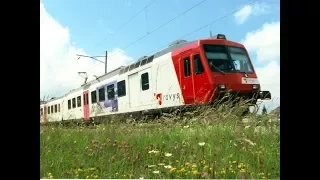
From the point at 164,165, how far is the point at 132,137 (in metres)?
0.48

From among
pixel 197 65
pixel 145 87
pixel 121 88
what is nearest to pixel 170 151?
pixel 145 87

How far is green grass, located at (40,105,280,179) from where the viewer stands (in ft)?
7.15

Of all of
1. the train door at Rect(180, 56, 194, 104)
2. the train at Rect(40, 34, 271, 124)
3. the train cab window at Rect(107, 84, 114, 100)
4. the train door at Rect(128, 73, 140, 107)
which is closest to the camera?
the train at Rect(40, 34, 271, 124)

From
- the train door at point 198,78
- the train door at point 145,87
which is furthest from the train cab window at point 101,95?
the train door at point 198,78

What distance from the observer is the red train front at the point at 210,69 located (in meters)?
3.55

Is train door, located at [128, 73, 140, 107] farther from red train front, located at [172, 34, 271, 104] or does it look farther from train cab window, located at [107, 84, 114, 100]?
red train front, located at [172, 34, 271, 104]

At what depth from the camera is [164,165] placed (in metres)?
2.26

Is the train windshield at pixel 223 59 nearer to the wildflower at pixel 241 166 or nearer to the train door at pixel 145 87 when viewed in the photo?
the train door at pixel 145 87

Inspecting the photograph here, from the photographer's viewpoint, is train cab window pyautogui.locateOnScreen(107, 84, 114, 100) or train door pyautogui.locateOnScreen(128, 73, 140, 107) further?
train cab window pyautogui.locateOnScreen(107, 84, 114, 100)

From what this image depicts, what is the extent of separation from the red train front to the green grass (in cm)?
74

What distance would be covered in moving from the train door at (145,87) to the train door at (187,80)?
374mm

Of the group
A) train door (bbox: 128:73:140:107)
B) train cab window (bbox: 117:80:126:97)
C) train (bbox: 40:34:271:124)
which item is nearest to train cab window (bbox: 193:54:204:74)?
train (bbox: 40:34:271:124)

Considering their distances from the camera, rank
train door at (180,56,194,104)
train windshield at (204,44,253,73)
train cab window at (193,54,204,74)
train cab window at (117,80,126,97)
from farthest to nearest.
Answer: train cab window at (117,80,126,97)
train cab window at (193,54,204,74)
train windshield at (204,44,253,73)
train door at (180,56,194,104)

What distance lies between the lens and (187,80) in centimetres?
417
